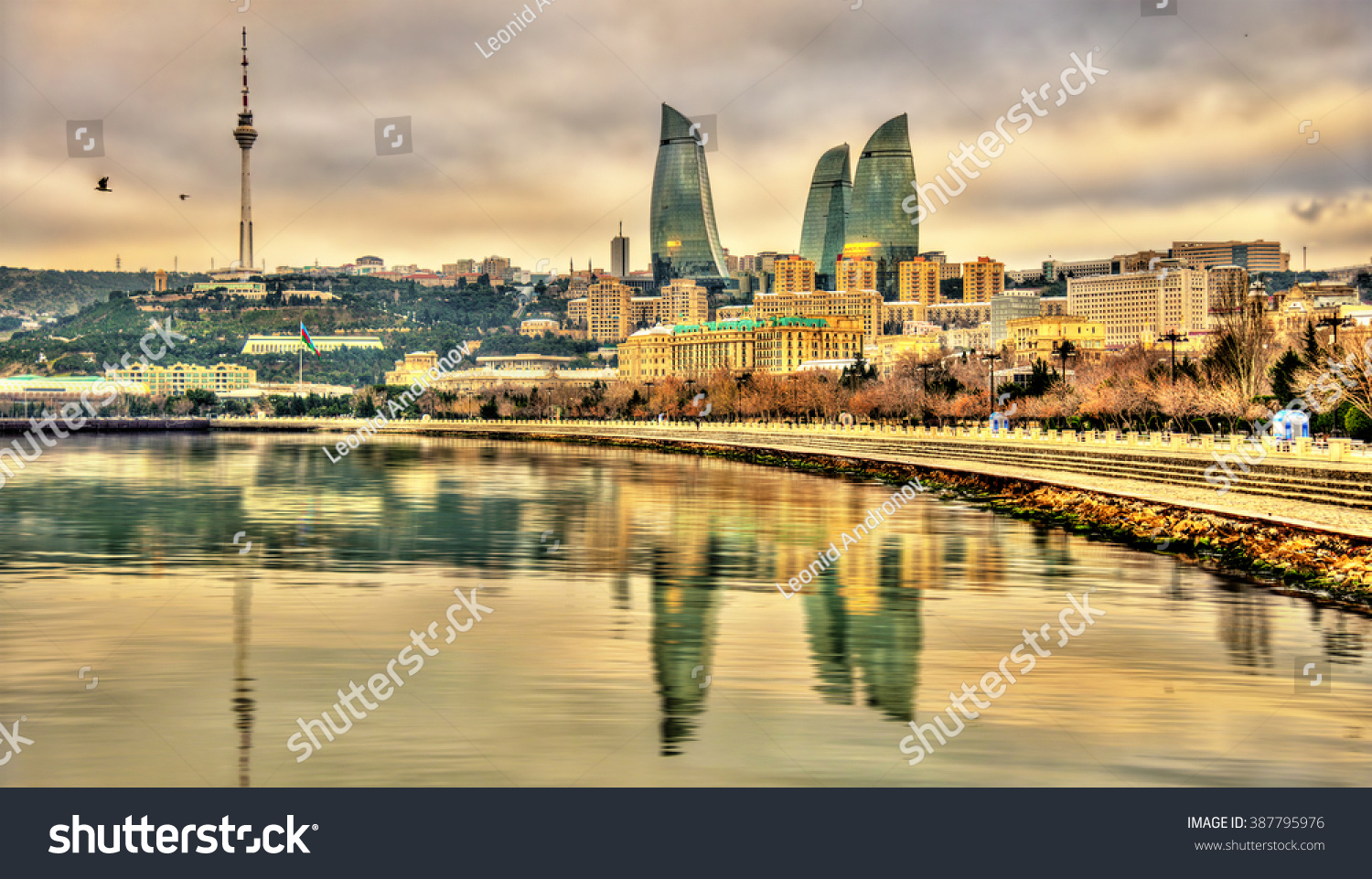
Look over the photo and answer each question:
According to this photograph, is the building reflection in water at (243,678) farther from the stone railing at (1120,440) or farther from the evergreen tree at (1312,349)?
the evergreen tree at (1312,349)

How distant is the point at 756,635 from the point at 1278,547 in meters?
15.5

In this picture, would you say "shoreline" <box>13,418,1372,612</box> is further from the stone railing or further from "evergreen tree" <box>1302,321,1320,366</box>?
"evergreen tree" <box>1302,321,1320,366</box>

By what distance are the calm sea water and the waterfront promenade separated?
463cm

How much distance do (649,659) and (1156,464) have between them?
35170mm

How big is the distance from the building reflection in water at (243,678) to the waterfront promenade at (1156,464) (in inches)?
891

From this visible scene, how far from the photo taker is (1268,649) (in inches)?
738

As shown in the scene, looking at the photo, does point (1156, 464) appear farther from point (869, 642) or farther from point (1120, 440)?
point (869, 642)

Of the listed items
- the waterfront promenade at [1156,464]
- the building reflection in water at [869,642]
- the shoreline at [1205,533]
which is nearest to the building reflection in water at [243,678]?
the building reflection in water at [869,642]

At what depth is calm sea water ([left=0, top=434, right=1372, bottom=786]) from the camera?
39.9ft

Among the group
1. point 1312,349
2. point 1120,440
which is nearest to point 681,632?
point 1120,440

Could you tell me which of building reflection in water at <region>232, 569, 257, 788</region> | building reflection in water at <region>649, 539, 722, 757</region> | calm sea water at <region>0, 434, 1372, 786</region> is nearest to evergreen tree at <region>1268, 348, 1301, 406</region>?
calm sea water at <region>0, 434, 1372, 786</region>

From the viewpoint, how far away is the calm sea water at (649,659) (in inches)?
479
